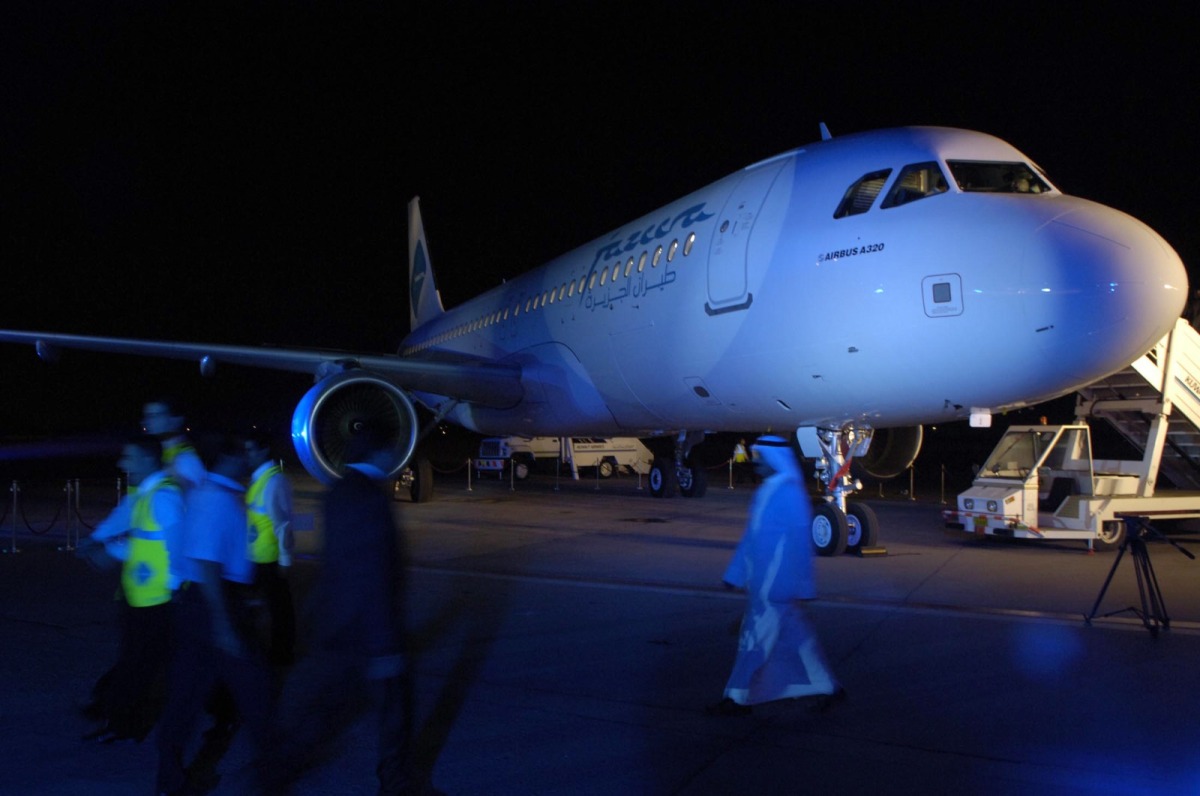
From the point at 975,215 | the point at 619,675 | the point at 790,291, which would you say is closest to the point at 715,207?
the point at 790,291

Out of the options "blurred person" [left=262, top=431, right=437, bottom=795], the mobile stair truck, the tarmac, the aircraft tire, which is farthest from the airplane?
the aircraft tire

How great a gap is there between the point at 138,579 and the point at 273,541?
1307mm

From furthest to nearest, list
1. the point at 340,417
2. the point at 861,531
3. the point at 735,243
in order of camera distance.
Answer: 1. the point at 340,417
2. the point at 861,531
3. the point at 735,243

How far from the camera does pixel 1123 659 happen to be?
6.34 meters

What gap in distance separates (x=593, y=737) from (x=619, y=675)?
1194 mm

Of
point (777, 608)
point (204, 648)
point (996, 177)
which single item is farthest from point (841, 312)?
point (204, 648)

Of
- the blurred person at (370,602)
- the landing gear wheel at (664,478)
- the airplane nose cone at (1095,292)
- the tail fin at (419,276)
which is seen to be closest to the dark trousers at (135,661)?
the blurred person at (370,602)

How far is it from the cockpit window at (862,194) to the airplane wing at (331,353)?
7642 millimetres

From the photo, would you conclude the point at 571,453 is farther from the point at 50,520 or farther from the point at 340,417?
the point at 340,417

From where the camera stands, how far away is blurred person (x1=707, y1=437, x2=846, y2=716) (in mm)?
5074

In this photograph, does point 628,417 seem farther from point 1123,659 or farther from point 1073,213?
point 1123,659

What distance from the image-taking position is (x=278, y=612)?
627 cm

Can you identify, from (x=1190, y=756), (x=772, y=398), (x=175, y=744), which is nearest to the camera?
(x=175, y=744)

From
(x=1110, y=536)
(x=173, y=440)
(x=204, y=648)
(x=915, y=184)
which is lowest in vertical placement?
(x=1110, y=536)
